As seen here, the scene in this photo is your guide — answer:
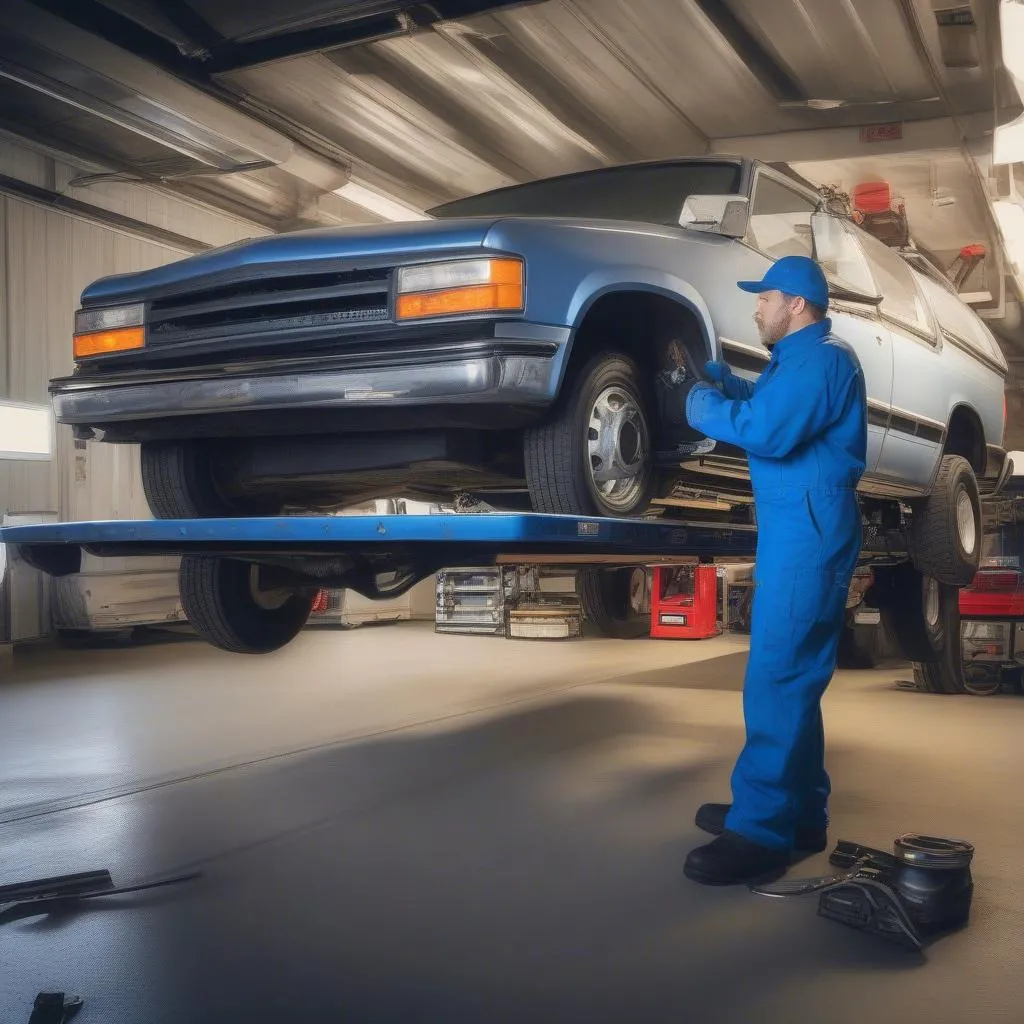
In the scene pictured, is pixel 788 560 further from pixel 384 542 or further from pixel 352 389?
pixel 352 389

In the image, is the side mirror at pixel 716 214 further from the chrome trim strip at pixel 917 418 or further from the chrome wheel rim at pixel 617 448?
the chrome trim strip at pixel 917 418

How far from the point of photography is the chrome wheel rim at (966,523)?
5359mm

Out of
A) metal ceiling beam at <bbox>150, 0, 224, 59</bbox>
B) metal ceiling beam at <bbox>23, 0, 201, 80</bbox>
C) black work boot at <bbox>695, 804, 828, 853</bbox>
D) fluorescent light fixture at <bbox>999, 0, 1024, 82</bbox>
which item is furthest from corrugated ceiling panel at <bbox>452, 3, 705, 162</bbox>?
black work boot at <bbox>695, 804, 828, 853</bbox>

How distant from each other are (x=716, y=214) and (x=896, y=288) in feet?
6.81

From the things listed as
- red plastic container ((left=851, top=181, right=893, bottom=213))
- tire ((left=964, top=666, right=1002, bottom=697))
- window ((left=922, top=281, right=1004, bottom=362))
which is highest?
red plastic container ((left=851, top=181, right=893, bottom=213))

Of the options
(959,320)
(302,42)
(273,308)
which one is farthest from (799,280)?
(302,42)

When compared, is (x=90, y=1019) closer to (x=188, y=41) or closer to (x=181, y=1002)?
(x=181, y=1002)

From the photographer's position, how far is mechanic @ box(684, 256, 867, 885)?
2.94 metres

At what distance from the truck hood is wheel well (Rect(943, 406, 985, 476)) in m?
3.61

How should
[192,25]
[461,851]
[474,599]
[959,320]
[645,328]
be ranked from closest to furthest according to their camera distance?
1. [461,851]
2. [645,328]
3. [959,320]
4. [192,25]
5. [474,599]

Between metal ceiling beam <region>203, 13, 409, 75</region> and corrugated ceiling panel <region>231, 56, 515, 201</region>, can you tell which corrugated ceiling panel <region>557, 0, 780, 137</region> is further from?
corrugated ceiling panel <region>231, 56, 515, 201</region>

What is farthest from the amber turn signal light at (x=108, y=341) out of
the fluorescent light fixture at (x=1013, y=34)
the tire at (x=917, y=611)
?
the tire at (x=917, y=611)

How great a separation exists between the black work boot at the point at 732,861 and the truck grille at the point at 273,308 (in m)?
1.65

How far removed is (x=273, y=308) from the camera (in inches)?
123
